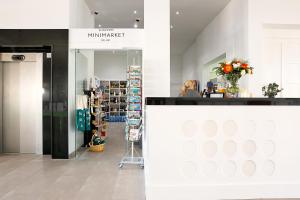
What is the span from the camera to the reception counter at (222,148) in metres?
3.30

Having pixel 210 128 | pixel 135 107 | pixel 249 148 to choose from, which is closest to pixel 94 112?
pixel 135 107

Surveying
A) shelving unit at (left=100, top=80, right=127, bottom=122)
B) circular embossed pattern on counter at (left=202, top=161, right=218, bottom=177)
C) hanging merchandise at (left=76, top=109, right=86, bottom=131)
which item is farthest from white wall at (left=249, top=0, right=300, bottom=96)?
shelving unit at (left=100, top=80, right=127, bottom=122)

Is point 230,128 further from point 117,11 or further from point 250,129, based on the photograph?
point 117,11

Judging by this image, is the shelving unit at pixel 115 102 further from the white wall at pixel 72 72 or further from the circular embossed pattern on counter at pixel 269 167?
the circular embossed pattern on counter at pixel 269 167

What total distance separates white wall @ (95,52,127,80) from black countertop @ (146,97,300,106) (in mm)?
12352

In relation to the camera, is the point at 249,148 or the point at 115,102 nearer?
the point at 249,148

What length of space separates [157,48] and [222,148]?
323cm

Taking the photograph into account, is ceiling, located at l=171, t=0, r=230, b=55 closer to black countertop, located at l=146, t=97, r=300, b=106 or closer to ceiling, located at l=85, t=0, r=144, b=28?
ceiling, located at l=85, t=0, r=144, b=28

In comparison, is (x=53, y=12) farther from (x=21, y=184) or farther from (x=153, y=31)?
(x=21, y=184)

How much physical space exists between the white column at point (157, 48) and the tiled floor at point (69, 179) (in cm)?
193

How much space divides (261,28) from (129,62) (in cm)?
331

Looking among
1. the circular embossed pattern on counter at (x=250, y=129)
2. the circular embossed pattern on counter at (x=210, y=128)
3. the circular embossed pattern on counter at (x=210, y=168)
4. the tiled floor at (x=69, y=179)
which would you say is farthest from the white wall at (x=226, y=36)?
the tiled floor at (x=69, y=179)

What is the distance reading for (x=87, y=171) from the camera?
4820mm

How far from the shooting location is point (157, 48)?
592 cm
